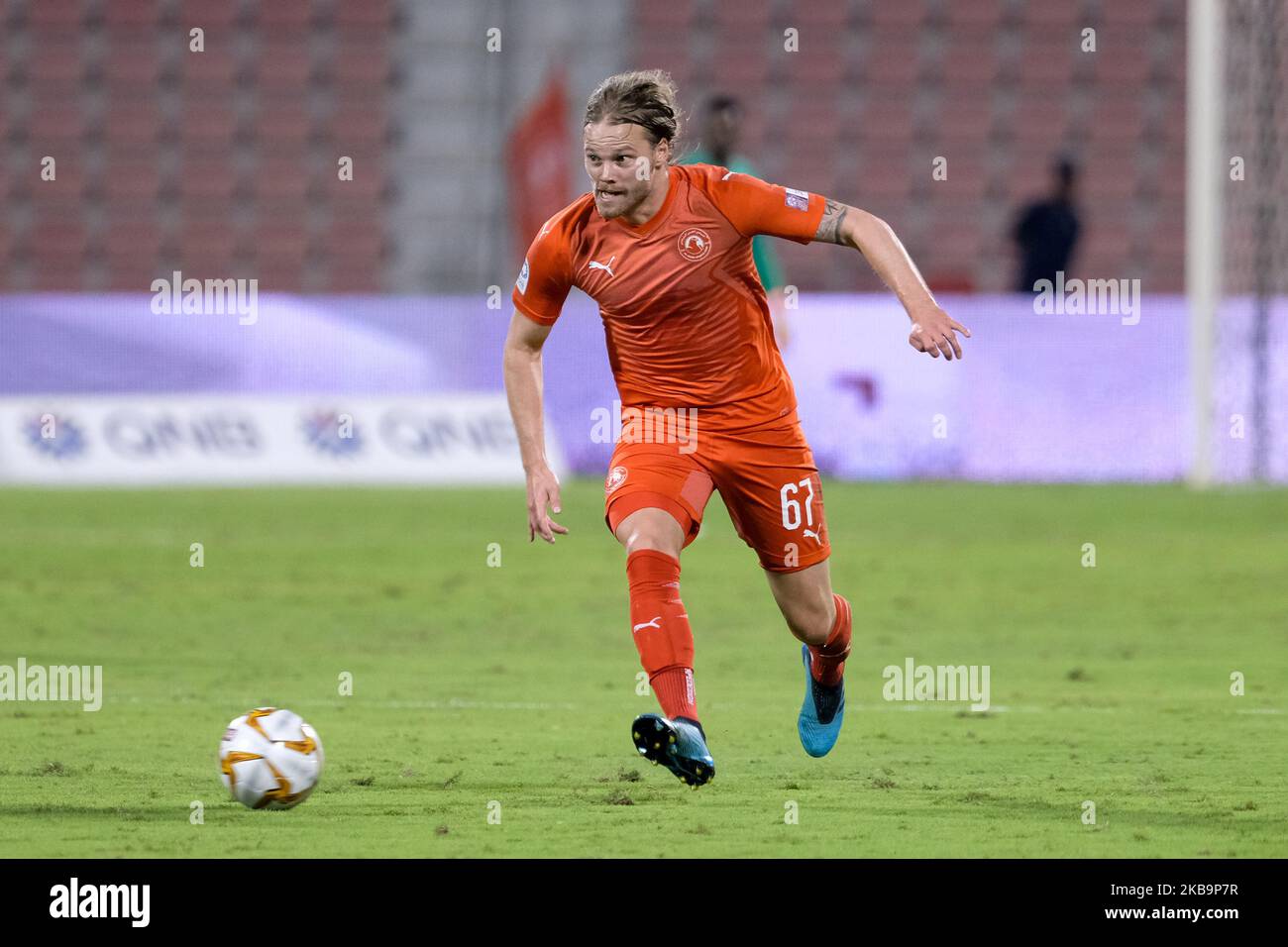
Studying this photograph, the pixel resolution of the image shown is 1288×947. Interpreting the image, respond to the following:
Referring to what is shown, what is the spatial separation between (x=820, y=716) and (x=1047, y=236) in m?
14.6

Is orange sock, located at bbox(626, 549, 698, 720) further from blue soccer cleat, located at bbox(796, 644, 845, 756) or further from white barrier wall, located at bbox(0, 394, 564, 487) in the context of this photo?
white barrier wall, located at bbox(0, 394, 564, 487)

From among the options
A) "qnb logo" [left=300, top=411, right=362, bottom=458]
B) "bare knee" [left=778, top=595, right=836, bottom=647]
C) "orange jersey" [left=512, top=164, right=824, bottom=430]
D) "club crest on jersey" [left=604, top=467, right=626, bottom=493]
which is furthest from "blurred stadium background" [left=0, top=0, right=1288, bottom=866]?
"orange jersey" [left=512, top=164, right=824, bottom=430]

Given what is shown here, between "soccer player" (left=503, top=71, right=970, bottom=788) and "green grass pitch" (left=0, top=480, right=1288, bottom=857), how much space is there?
2.17 feet

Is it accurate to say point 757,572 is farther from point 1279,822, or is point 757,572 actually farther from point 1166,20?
point 1166,20

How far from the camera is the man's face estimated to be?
5602 mm

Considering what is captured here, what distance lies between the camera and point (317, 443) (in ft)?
60.4

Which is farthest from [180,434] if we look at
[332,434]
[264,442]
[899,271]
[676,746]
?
[676,746]

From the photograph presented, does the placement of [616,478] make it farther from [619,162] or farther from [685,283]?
[619,162]

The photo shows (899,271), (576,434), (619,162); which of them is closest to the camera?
(899,271)

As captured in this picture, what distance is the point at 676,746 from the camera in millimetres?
5207

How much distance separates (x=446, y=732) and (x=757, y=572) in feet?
18.4
